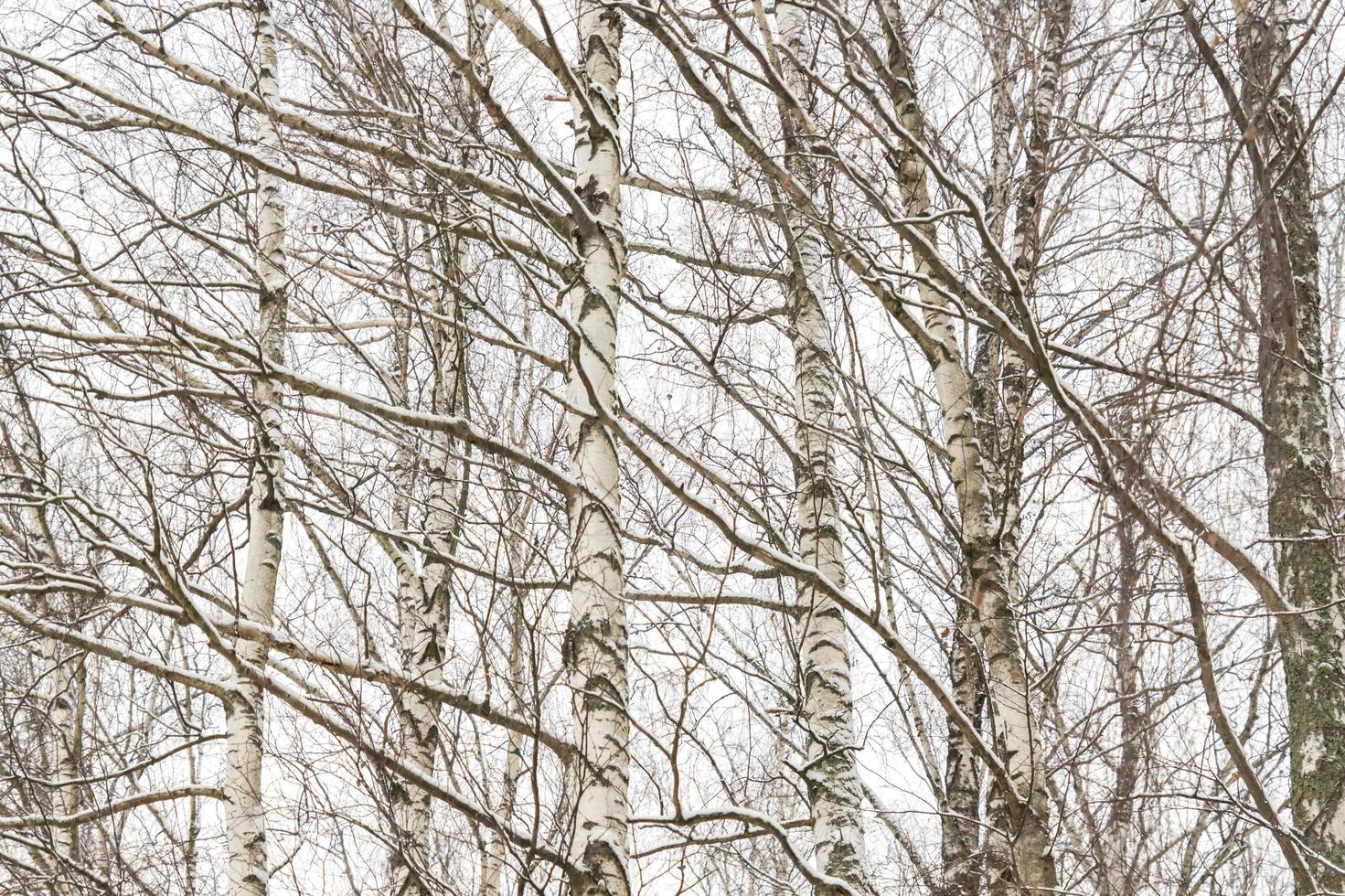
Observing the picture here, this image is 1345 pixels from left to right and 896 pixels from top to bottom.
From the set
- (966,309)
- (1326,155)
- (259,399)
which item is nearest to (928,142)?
(966,309)

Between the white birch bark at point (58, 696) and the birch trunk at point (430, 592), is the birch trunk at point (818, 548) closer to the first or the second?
the birch trunk at point (430, 592)

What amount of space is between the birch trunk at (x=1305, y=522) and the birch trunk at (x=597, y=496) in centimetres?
195

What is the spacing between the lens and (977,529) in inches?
149

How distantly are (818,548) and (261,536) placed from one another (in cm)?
252

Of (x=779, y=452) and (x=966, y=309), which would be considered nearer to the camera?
(x=966, y=309)

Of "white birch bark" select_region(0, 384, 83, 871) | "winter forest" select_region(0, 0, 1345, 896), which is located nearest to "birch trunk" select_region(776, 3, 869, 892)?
"winter forest" select_region(0, 0, 1345, 896)

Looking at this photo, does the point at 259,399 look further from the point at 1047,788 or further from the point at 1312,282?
the point at 1312,282

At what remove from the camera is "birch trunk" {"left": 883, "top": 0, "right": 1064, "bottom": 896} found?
10.5 ft

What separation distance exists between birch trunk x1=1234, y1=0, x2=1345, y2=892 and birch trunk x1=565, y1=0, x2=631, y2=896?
76.8 inches

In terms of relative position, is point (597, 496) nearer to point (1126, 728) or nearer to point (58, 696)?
point (1126, 728)

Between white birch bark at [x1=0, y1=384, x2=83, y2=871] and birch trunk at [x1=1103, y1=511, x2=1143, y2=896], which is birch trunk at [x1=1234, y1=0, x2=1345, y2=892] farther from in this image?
white birch bark at [x1=0, y1=384, x2=83, y2=871]

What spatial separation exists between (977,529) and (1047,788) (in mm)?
930

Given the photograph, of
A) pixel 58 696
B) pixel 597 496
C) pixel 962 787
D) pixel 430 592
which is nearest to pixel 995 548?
pixel 962 787

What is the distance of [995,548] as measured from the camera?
373cm
